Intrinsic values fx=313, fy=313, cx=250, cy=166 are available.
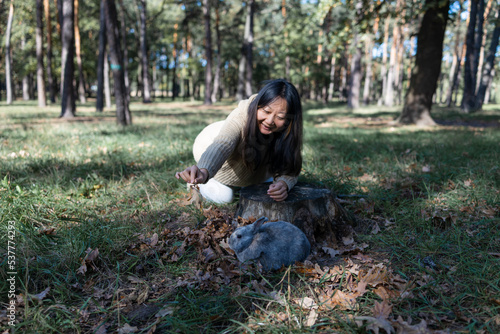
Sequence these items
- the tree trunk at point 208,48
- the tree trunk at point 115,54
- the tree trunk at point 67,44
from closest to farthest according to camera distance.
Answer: the tree trunk at point 115,54, the tree trunk at point 67,44, the tree trunk at point 208,48

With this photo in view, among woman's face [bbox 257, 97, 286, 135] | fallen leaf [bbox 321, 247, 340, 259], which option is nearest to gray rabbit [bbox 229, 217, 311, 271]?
fallen leaf [bbox 321, 247, 340, 259]

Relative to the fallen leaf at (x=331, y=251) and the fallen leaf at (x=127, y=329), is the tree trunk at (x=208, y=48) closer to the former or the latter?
the fallen leaf at (x=331, y=251)

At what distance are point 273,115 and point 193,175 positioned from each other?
2.72ft

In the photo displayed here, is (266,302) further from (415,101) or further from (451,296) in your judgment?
(415,101)

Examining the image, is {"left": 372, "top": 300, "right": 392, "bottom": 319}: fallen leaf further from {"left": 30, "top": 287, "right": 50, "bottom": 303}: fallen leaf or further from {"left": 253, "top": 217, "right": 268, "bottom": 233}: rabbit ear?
{"left": 30, "top": 287, "right": 50, "bottom": 303}: fallen leaf

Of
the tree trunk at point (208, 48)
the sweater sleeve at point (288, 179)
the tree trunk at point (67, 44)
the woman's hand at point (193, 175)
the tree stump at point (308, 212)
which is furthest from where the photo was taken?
the tree trunk at point (208, 48)

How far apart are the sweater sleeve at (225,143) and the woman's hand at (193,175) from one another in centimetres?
8

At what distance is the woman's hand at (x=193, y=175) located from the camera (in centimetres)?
217

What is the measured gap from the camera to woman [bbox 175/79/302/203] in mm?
2479

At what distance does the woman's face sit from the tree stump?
0.62 metres

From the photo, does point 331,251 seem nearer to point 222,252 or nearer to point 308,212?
point 308,212

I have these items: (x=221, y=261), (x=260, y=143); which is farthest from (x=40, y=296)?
(x=260, y=143)

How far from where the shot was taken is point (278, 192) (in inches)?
100

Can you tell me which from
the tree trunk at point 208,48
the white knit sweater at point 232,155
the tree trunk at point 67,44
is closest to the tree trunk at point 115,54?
the tree trunk at point 67,44
